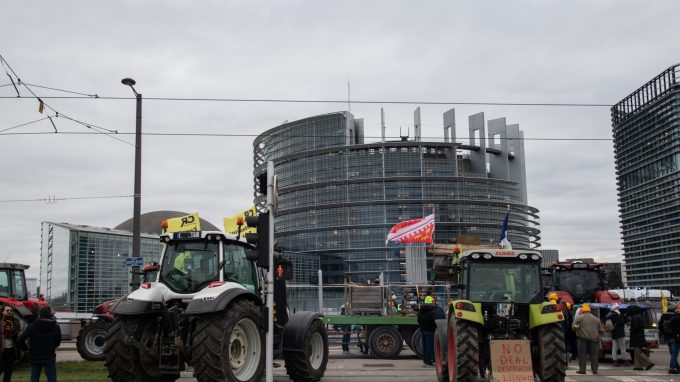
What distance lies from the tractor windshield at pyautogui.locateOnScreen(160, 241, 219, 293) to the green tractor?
4343mm

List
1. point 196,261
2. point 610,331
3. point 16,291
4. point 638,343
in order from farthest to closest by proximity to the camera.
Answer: point 610,331
point 638,343
point 16,291
point 196,261

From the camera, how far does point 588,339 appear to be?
14.0 meters

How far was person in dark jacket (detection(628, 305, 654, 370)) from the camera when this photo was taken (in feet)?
48.8

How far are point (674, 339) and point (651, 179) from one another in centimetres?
7724

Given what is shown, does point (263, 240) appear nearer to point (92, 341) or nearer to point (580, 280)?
point (92, 341)

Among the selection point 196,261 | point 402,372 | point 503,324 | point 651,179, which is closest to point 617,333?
point 402,372

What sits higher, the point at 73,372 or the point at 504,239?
the point at 504,239

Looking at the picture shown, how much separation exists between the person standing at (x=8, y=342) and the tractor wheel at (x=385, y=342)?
30.9 ft

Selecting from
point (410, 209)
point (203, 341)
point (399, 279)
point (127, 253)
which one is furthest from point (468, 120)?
point (203, 341)

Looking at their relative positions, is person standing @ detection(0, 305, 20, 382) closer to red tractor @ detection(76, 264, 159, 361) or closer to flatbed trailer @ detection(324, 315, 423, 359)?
red tractor @ detection(76, 264, 159, 361)

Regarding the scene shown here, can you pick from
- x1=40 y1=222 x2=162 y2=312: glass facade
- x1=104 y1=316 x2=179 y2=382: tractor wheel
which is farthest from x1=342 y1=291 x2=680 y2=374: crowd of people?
x1=40 y1=222 x2=162 y2=312: glass facade

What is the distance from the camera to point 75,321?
20.8 m

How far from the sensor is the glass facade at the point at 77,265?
94.5ft

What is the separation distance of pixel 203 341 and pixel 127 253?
24963 mm
